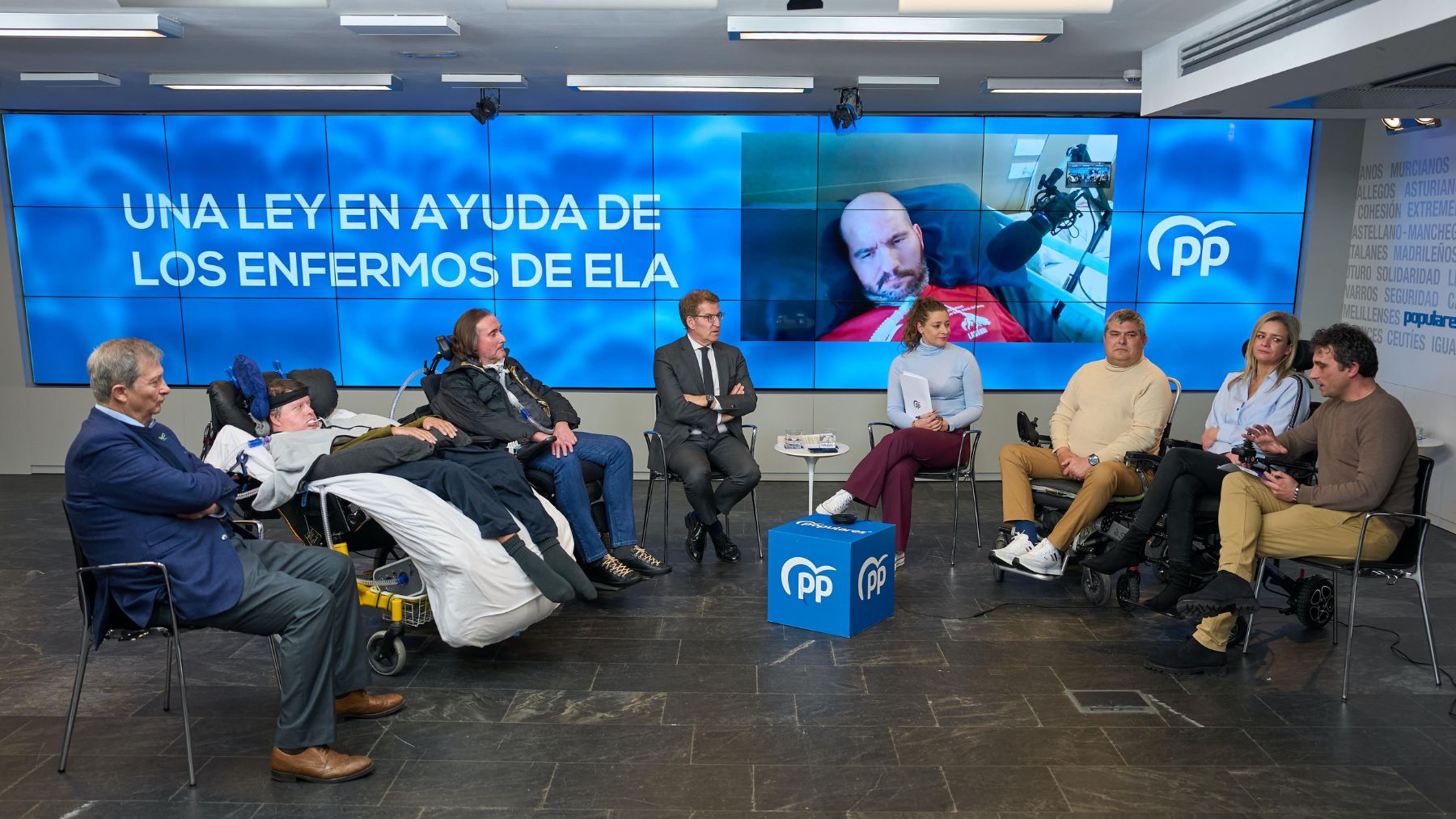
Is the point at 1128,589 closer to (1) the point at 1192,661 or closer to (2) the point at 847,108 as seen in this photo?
(1) the point at 1192,661

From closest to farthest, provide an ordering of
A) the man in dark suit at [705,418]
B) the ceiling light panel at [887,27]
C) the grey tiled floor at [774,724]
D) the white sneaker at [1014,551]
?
the grey tiled floor at [774,724] < the ceiling light panel at [887,27] < the white sneaker at [1014,551] < the man in dark suit at [705,418]

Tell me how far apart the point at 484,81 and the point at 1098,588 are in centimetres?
452

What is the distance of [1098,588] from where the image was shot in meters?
5.02

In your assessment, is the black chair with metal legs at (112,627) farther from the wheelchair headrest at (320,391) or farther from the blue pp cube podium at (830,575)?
the blue pp cube podium at (830,575)

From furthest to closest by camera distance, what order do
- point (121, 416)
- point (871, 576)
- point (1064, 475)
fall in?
point (1064, 475)
point (871, 576)
point (121, 416)

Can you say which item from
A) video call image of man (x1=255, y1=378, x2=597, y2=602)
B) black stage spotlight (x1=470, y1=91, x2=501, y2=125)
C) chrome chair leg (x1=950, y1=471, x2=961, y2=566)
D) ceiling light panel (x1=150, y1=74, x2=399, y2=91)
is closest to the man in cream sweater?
chrome chair leg (x1=950, y1=471, x2=961, y2=566)

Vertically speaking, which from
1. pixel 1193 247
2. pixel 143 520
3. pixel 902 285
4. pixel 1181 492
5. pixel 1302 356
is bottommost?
pixel 1181 492

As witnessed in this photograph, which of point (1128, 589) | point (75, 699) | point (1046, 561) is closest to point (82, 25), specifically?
point (75, 699)

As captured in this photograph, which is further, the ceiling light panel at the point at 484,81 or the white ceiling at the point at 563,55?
the ceiling light panel at the point at 484,81

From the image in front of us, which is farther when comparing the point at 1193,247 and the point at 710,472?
the point at 1193,247

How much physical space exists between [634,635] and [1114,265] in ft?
16.7

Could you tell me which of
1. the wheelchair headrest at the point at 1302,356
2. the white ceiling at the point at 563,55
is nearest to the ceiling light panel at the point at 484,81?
the white ceiling at the point at 563,55

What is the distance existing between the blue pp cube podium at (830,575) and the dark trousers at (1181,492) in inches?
46.5

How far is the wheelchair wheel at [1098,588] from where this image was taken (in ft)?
16.5
